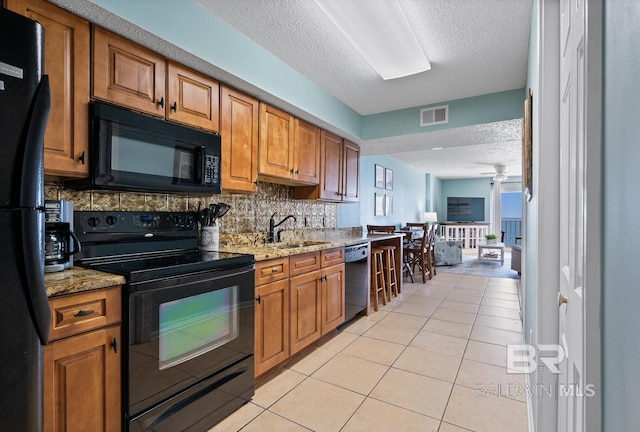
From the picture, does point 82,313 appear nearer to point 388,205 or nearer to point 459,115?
point 459,115

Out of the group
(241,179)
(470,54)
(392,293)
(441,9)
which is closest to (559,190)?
(441,9)

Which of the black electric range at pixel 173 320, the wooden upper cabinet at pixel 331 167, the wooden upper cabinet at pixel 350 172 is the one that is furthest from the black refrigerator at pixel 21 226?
the wooden upper cabinet at pixel 350 172

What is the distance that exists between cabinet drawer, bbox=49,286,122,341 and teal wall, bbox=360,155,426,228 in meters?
3.48

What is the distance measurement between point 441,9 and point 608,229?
2.07 meters

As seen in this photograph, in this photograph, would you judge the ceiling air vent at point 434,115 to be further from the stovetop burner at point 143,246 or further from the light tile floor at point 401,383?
the stovetop burner at point 143,246

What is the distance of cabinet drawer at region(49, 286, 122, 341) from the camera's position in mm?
1185

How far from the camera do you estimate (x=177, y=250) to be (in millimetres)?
2143

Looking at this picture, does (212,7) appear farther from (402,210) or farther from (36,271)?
(402,210)

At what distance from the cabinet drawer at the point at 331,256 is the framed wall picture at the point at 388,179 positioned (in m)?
3.80

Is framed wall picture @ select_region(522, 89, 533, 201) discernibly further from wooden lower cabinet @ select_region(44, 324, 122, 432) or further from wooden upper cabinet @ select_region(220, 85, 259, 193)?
wooden lower cabinet @ select_region(44, 324, 122, 432)

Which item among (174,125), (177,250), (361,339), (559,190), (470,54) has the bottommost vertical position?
(361,339)

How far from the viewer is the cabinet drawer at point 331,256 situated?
280 centimetres

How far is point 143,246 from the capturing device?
77.2 inches

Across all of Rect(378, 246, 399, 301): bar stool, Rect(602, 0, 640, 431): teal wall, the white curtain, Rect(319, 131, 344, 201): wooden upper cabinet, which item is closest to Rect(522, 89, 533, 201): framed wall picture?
Rect(602, 0, 640, 431): teal wall
